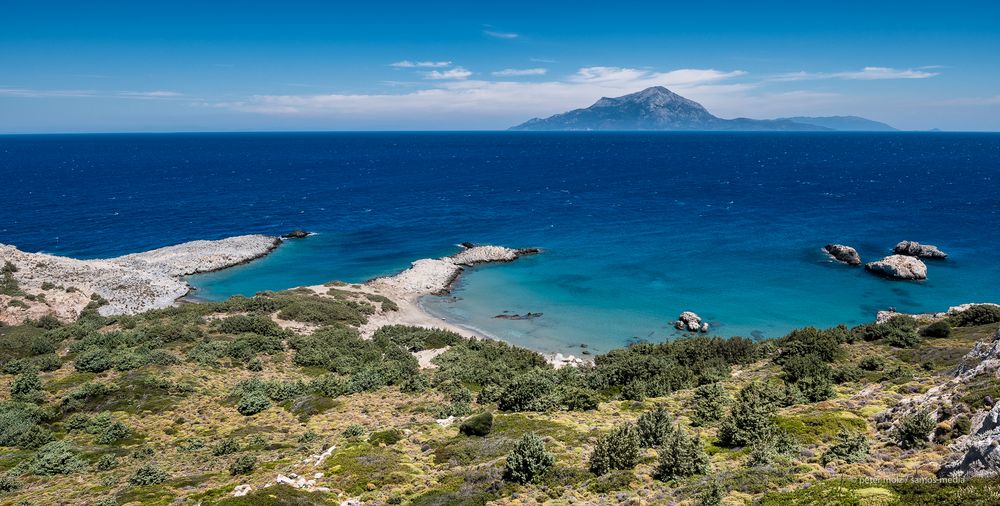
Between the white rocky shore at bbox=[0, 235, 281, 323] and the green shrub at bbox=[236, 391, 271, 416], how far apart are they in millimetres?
33215

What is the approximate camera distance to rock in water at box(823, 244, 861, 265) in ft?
231

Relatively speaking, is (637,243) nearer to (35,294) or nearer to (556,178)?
(35,294)

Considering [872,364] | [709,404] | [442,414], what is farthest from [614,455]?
[872,364]

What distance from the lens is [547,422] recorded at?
24094mm

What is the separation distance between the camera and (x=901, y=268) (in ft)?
211

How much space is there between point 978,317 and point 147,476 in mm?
46682

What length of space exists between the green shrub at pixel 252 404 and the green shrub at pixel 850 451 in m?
25.5

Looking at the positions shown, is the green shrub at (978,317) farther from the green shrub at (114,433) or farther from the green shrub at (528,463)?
the green shrub at (114,433)

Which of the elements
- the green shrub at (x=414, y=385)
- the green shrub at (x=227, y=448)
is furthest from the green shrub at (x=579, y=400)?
the green shrub at (x=227, y=448)

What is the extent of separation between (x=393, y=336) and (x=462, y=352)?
776 cm

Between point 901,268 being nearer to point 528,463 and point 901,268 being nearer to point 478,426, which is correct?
point 478,426

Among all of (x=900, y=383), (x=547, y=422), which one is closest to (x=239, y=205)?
(x=547, y=422)

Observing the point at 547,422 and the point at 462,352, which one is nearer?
the point at 547,422

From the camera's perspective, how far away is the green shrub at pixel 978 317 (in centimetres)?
3419
